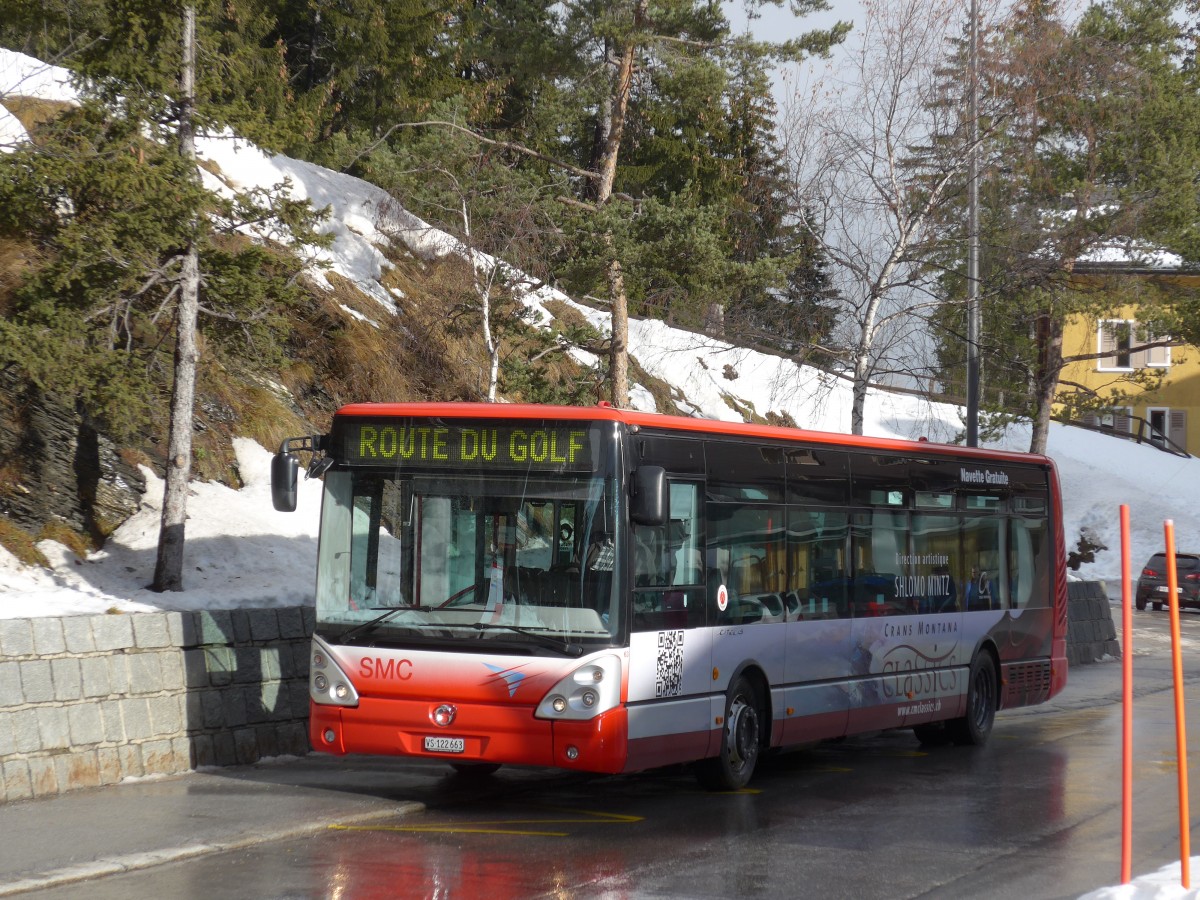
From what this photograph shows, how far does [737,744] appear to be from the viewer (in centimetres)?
1160

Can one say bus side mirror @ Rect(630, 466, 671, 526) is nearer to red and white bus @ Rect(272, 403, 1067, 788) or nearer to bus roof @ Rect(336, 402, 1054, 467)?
red and white bus @ Rect(272, 403, 1067, 788)

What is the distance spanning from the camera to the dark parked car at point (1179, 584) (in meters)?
39.6

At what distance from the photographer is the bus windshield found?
10227mm

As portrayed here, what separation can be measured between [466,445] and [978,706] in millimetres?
7290

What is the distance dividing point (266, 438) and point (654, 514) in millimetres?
9355

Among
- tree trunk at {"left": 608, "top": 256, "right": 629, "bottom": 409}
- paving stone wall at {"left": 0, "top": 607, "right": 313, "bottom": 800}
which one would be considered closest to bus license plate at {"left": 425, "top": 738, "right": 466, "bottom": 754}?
paving stone wall at {"left": 0, "top": 607, "right": 313, "bottom": 800}

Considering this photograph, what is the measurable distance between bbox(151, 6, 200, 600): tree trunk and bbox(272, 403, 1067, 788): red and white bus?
10.7ft

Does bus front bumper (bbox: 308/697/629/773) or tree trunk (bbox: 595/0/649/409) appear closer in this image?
bus front bumper (bbox: 308/697/629/773)

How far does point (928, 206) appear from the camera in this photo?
73.4 ft

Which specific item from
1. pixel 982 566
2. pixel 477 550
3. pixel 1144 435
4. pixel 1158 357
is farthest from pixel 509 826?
pixel 1158 357

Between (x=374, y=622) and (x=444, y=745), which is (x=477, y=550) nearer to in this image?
(x=374, y=622)

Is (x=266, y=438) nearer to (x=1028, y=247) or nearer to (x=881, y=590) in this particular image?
(x=881, y=590)

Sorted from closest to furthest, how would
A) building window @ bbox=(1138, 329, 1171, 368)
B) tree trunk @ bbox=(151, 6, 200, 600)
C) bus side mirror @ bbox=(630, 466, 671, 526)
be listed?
bus side mirror @ bbox=(630, 466, 671, 526), tree trunk @ bbox=(151, 6, 200, 600), building window @ bbox=(1138, 329, 1171, 368)

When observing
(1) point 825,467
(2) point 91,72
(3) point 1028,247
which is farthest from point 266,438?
(3) point 1028,247
